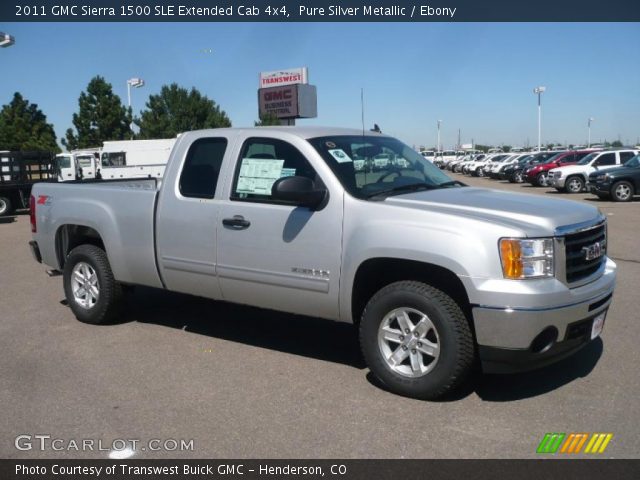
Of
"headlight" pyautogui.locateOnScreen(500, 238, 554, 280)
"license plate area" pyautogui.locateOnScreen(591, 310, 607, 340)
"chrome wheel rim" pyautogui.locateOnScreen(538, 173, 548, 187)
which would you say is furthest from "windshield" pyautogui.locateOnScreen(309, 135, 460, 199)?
"chrome wheel rim" pyautogui.locateOnScreen(538, 173, 548, 187)

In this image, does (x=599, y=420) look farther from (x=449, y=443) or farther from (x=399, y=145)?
(x=399, y=145)

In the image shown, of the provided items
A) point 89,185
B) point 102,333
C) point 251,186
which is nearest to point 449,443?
point 251,186

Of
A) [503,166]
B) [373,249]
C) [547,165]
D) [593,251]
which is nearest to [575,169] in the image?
[547,165]

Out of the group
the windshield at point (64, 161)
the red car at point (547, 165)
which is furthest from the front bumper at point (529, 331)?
the windshield at point (64, 161)

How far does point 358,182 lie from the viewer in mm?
4844

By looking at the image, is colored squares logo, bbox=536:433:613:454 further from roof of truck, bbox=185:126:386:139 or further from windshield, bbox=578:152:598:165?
windshield, bbox=578:152:598:165

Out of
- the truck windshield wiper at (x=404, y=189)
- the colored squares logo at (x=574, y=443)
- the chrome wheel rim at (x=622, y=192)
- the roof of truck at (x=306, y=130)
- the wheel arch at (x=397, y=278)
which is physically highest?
the roof of truck at (x=306, y=130)

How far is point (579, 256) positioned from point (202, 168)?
3137 mm

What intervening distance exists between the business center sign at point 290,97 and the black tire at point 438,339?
45.1 meters

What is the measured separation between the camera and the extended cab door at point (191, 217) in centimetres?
534

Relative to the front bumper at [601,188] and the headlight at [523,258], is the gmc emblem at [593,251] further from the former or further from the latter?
the front bumper at [601,188]

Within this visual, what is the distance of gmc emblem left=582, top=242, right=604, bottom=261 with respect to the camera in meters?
4.29

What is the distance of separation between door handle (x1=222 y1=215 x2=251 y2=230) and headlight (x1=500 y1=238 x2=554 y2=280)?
6.73 ft

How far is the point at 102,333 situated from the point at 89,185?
151cm
